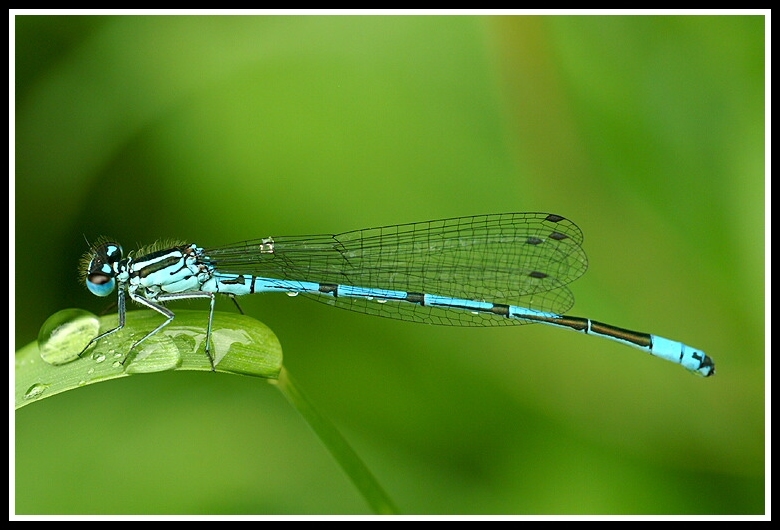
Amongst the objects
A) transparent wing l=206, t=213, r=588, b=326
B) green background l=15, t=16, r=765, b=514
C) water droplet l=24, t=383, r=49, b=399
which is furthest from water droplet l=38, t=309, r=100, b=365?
transparent wing l=206, t=213, r=588, b=326

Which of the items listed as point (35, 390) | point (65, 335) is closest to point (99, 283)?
point (65, 335)

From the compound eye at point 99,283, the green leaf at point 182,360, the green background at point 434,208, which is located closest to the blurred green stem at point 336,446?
the green leaf at point 182,360

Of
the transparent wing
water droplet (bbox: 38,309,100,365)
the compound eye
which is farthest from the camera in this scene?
the transparent wing

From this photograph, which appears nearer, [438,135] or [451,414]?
[451,414]

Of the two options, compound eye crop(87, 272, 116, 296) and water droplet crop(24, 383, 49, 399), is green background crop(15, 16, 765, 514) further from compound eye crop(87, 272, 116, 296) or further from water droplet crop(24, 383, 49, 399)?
water droplet crop(24, 383, 49, 399)

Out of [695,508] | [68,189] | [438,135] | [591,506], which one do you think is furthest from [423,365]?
[68,189]

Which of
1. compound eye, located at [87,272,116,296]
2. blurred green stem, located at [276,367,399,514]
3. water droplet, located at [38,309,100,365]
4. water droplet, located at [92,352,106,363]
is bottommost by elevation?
blurred green stem, located at [276,367,399,514]

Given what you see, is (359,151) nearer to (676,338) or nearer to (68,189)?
(68,189)
